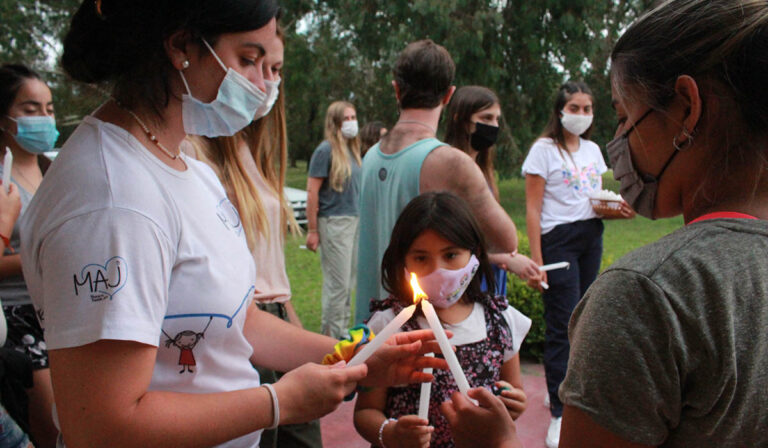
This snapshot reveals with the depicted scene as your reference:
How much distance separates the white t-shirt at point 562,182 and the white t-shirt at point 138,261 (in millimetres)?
3369

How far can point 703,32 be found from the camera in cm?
116

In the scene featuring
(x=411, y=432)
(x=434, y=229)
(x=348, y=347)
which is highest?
(x=434, y=229)

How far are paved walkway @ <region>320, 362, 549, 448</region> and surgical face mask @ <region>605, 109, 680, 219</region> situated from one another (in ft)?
11.0

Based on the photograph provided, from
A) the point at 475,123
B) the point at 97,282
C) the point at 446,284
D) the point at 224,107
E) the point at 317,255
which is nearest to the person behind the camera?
the point at 97,282

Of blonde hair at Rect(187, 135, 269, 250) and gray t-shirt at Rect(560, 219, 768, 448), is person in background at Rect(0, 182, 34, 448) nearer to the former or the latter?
blonde hair at Rect(187, 135, 269, 250)

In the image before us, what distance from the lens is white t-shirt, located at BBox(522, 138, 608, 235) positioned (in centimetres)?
455

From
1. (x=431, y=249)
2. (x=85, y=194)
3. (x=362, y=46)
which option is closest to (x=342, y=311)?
(x=431, y=249)

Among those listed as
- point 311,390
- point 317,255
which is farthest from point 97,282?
point 317,255

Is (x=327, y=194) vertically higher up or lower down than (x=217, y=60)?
lower down

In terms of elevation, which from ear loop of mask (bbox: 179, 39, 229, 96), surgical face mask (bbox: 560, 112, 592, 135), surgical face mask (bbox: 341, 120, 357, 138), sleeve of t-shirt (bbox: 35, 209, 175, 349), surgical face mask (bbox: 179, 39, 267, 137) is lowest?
surgical face mask (bbox: 341, 120, 357, 138)

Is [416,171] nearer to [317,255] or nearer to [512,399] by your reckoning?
[512,399]

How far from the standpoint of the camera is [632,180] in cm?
143

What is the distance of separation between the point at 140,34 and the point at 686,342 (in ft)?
4.63

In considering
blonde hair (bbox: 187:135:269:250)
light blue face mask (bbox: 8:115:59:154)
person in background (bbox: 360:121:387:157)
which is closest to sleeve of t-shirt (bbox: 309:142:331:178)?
person in background (bbox: 360:121:387:157)
